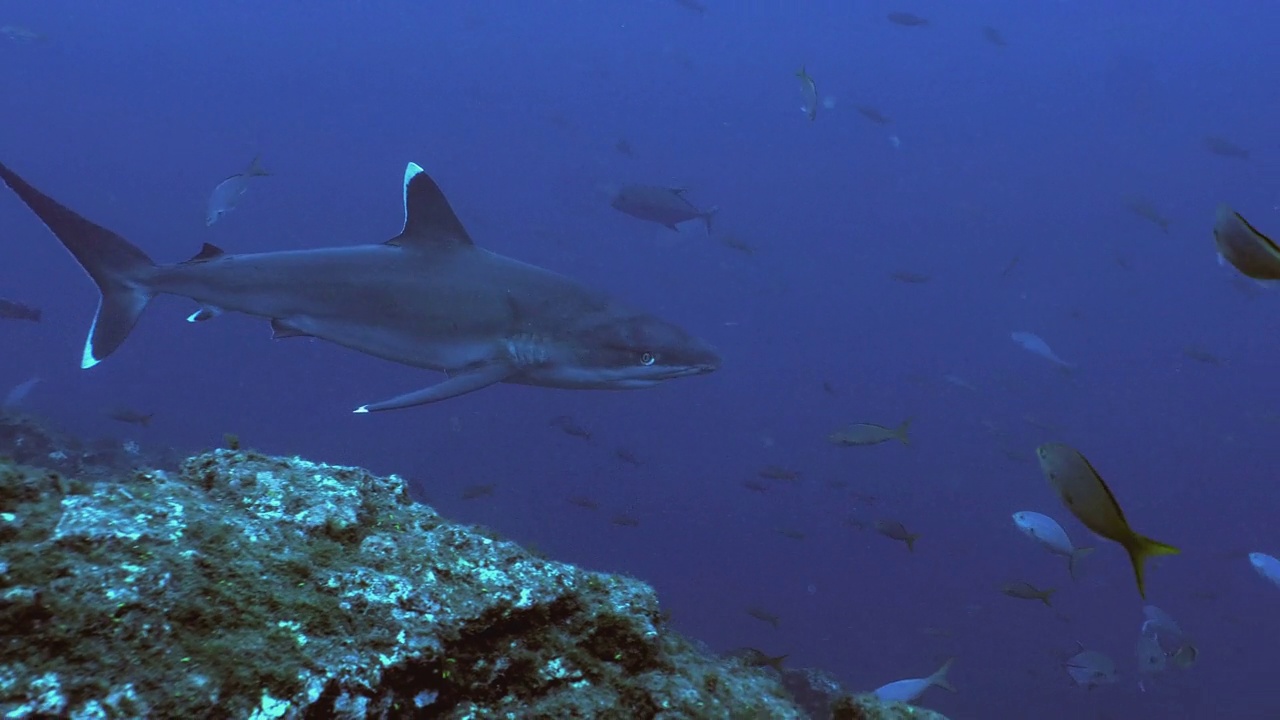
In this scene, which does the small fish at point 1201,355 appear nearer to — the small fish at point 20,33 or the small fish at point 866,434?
the small fish at point 866,434

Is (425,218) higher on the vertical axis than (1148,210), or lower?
higher

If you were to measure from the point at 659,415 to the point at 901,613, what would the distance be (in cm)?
3573

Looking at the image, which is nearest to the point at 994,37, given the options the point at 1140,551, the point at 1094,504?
the point at 1094,504

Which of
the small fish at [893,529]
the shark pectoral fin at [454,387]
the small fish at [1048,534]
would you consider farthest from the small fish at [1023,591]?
the shark pectoral fin at [454,387]

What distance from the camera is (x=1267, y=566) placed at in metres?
9.03

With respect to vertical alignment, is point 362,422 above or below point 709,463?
above

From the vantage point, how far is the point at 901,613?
120 feet

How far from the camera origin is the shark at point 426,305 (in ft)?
17.8

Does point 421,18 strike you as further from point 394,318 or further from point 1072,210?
point 394,318

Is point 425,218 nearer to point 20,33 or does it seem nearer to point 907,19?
point 907,19

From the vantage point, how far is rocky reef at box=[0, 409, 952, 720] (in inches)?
52.7

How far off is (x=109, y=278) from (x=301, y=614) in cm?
515

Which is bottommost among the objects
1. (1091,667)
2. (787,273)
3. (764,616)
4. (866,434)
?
(787,273)

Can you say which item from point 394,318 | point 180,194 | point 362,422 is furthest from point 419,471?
point 180,194
